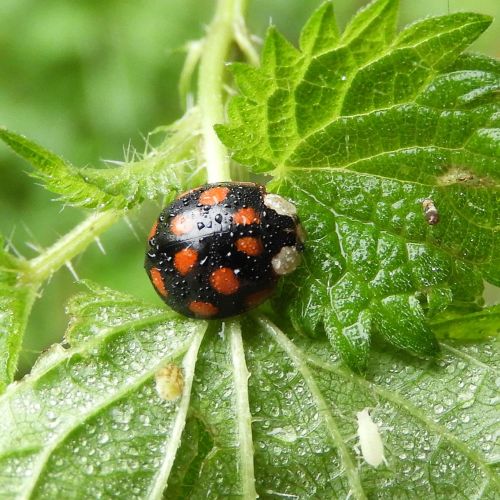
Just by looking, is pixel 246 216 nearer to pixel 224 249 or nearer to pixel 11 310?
pixel 224 249

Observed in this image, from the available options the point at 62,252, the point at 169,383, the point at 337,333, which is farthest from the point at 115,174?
the point at 337,333

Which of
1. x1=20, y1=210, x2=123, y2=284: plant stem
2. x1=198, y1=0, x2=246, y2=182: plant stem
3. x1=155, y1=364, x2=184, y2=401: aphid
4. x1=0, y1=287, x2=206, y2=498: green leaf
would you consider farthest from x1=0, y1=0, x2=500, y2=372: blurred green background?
x1=155, y1=364, x2=184, y2=401: aphid

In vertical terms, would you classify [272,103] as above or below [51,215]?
below

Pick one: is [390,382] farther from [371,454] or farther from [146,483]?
[146,483]

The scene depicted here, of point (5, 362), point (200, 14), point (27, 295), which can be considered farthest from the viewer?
point (200, 14)

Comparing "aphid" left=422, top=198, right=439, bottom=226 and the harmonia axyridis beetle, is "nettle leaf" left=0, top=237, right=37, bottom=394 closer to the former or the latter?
the harmonia axyridis beetle

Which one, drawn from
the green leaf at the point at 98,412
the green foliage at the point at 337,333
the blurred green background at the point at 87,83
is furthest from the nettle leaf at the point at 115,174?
the blurred green background at the point at 87,83

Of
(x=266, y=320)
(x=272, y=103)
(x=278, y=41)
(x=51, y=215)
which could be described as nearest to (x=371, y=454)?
(x=266, y=320)
